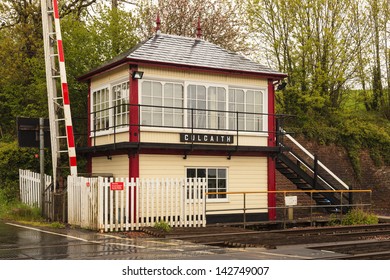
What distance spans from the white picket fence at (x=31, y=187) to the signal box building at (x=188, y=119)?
2.17m

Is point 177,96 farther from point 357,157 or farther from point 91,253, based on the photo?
point 357,157

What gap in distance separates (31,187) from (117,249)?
917cm

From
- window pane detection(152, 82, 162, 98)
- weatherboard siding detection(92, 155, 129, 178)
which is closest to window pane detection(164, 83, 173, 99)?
window pane detection(152, 82, 162, 98)

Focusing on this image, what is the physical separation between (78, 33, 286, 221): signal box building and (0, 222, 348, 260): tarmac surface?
14.4ft

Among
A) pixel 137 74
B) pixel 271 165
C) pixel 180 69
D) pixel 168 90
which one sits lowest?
pixel 271 165

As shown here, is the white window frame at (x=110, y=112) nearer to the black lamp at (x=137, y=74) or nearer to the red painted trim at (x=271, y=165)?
the black lamp at (x=137, y=74)

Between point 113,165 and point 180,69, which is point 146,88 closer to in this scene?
point 180,69

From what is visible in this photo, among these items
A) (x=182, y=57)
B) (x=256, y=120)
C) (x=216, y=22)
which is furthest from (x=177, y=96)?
(x=216, y=22)

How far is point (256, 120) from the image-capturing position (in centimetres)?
2211

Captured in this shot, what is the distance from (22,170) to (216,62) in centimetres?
840

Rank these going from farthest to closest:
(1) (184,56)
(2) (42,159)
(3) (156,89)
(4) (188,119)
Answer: (1) (184,56) → (4) (188,119) → (3) (156,89) → (2) (42,159)

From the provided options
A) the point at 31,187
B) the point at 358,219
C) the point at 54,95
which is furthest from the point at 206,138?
the point at 31,187

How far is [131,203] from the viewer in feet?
57.0

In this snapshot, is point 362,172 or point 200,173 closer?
point 200,173
